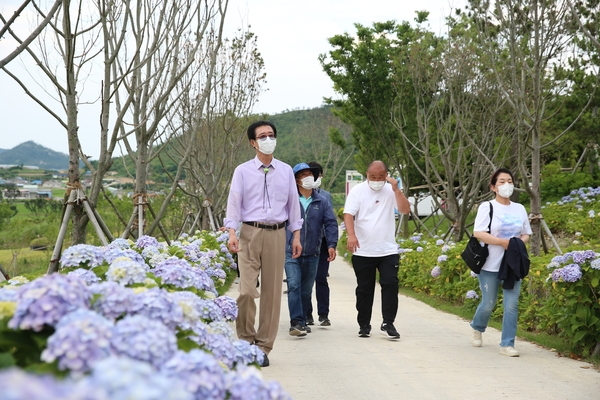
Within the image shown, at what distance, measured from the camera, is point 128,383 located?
5.16 feet

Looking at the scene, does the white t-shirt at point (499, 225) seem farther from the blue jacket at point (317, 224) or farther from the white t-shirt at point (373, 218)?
the blue jacket at point (317, 224)

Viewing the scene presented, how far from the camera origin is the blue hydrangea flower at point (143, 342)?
6.95 feet

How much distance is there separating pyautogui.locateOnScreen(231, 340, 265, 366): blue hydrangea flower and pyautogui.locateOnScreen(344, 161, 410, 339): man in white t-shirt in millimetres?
4635

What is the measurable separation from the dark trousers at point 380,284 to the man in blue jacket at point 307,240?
575 millimetres

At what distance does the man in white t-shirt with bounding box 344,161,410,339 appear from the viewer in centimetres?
795

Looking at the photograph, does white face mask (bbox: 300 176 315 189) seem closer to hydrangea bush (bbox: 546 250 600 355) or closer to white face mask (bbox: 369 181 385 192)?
white face mask (bbox: 369 181 385 192)

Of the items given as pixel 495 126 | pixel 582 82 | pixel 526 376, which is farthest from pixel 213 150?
pixel 526 376

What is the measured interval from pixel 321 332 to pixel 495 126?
27.4 ft

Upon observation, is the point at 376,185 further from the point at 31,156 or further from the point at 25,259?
the point at 31,156

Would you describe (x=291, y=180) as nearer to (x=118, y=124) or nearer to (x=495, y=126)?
(x=118, y=124)

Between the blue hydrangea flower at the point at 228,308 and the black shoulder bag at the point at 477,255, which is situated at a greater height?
the black shoulder bag at the point at 477,255

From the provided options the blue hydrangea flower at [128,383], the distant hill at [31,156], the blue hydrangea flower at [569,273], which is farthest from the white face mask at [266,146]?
the distant hill at [31,156]

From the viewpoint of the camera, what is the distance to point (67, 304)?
2.32 m

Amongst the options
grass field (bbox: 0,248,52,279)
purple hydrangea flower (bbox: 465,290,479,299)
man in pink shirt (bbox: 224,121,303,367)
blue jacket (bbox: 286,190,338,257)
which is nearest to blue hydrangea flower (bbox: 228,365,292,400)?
man in pink shirt (bbox: 224,121,303,367)
